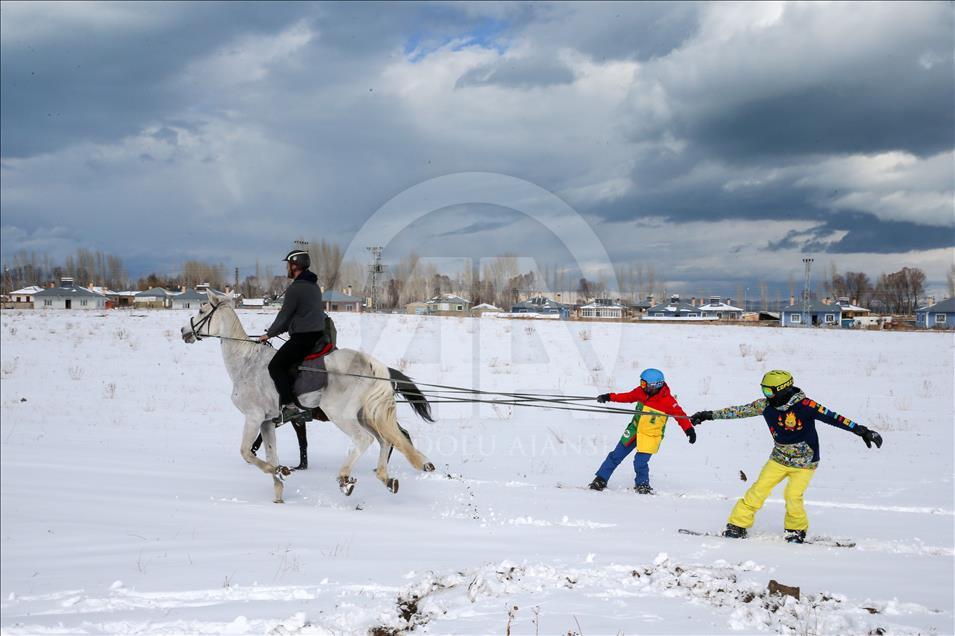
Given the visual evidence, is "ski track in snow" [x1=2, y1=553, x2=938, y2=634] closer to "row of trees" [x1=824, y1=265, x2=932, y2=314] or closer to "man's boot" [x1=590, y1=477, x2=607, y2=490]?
"man's boot" [x1=590, y1=477, x2=607, y2=490]

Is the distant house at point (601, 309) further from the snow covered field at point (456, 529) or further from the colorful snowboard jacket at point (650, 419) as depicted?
the colorful snowboard jacket at point (650, 419)

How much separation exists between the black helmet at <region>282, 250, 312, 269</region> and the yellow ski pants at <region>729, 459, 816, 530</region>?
5.31 meters

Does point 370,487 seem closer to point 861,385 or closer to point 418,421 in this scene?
point 418,421

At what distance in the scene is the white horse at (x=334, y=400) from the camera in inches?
270

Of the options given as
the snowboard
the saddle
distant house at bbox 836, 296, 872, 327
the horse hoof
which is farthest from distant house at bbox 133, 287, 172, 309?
distant house at bbox 836, 296, 872, 327

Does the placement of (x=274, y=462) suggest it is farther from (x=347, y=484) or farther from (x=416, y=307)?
(x=416, y=307)

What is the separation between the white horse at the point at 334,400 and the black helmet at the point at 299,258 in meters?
1.09

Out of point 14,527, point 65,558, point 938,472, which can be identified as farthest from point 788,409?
point 14,527

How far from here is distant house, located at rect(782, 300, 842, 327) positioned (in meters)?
67.8

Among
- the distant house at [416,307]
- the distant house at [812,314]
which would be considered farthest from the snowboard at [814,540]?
the distant house at [812,314]

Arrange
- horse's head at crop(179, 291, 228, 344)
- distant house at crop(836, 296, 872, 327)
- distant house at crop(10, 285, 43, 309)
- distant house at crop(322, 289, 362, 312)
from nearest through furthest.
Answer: horse's head at crop(179, 291, 228, 344) < distant house at crop(322, 289, 362, 312) < distant house at crop(836, 296, 872, 327) < distant house at crop(10, 285, 43, 309)

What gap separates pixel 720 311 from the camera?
319 ft

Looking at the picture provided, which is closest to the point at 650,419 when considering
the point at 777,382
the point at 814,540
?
the point at 777,382

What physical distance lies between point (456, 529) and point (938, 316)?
144 feet
